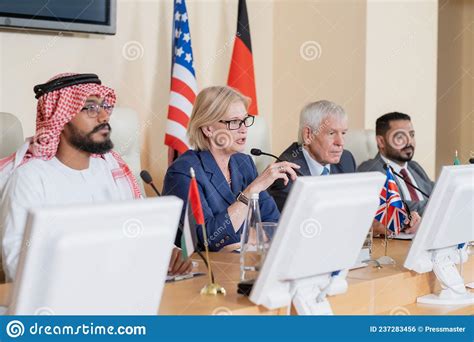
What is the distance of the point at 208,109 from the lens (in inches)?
133

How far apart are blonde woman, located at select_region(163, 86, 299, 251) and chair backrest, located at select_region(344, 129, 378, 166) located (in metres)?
1.39

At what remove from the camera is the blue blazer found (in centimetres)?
309

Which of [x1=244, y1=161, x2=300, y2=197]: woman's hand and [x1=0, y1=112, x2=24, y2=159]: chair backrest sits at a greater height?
[x1=0, y1=112, x2=24, y2=159]: chair backrest

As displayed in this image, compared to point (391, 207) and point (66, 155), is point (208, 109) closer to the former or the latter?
point (66, 155)

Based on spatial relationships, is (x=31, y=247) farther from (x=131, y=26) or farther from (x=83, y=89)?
(x=131, y=26)

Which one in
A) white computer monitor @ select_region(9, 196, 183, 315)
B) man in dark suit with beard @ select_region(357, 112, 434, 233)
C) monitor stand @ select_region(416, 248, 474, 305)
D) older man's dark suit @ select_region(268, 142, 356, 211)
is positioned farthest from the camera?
man in dark suit with beard @ select_region(357, 112, 434, 233)

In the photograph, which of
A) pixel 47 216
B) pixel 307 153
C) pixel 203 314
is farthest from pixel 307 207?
pixel 307 153

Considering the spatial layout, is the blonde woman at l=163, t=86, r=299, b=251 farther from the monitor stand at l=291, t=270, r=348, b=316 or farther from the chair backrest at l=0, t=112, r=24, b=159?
the monitor stand at l=291, t=270, r=348, b=316

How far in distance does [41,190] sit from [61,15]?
1.59 metres

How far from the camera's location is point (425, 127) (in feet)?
19.2

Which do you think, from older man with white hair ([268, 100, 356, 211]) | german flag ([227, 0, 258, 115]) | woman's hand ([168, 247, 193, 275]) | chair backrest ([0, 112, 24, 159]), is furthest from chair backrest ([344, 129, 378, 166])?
woman's hand ([168, 247, 193, 275])

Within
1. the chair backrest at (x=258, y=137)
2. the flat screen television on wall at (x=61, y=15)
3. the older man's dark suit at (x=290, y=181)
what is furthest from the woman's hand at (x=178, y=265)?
the flat screen television on wall at (x=61, y=15)

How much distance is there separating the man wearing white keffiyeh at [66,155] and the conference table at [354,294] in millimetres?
484

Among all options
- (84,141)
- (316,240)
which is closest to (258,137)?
(84,141)
